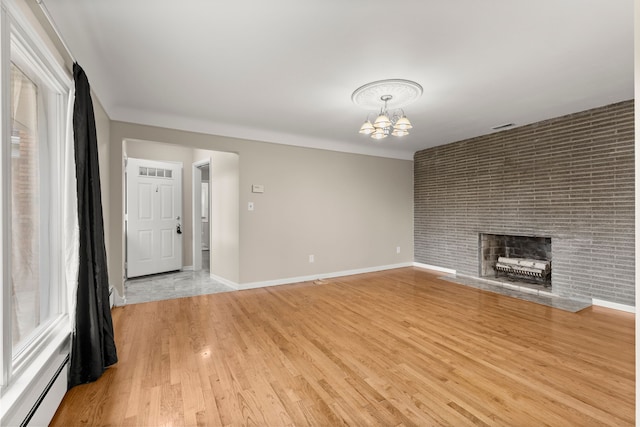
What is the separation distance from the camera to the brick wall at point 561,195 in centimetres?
336

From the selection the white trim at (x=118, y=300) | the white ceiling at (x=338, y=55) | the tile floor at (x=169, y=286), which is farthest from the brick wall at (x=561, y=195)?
the white trim at (x=118, y=300)

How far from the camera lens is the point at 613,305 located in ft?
11.2

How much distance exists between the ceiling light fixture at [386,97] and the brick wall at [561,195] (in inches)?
92.6

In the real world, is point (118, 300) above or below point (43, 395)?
below

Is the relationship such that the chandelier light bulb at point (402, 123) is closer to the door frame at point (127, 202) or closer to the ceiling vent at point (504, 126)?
the ceiling vent at point (504, 126)

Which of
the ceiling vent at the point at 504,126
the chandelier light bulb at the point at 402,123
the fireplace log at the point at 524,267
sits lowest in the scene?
the fireplace log at the point at 524,267

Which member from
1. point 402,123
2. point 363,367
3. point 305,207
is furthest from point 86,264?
point 305,207

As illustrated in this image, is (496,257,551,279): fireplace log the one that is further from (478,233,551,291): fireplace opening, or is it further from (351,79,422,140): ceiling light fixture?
(351,79,422,140): ceiling light fixture

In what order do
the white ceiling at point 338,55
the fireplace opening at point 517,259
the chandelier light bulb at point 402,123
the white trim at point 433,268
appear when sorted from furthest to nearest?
the white trim at point 433,268 < the fireplace opening at point 517,259 < the chandelier light bulb at point 402,123 < the white ceiling at point 338,55

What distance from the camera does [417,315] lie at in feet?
10.5

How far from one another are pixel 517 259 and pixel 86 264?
5.48 m

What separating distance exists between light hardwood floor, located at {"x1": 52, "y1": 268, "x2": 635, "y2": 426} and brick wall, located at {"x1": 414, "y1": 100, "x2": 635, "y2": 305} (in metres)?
0.56

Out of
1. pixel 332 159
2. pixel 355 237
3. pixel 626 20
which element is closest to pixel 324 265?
pixel 355 237

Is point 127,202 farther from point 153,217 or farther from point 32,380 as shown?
point 32,380
